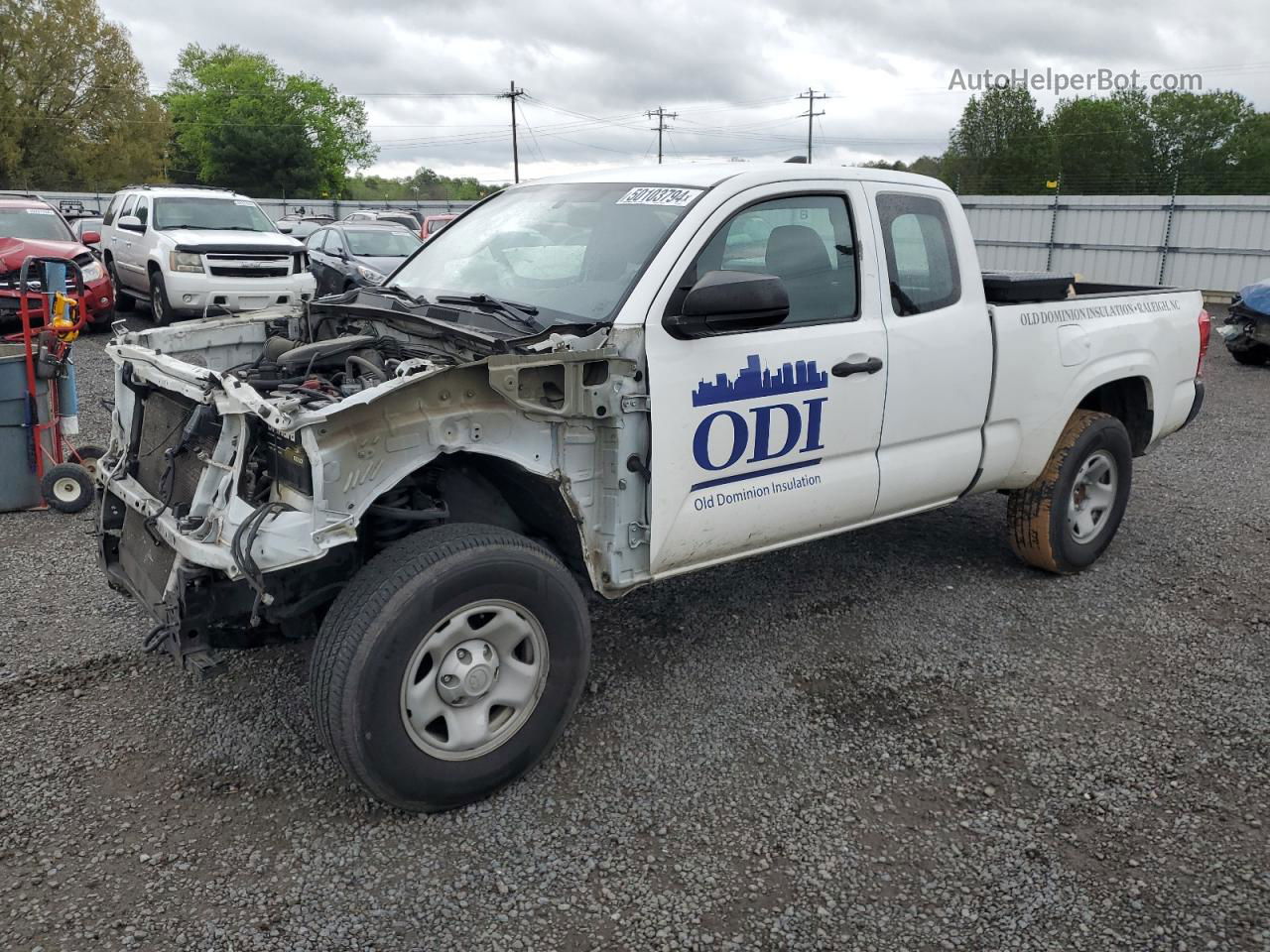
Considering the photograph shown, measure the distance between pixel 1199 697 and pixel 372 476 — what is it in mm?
3360

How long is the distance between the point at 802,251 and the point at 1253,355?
1174 centimetres

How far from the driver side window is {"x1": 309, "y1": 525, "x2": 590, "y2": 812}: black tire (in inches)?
53.6

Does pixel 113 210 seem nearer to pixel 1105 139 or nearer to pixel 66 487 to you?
pixel 66 487

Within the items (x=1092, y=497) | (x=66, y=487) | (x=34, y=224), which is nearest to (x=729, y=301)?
(x=1092, y=497)

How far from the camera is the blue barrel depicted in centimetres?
571

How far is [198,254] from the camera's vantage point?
12.1 metres

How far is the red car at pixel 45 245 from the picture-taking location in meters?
11.1

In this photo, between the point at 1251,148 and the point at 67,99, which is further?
the point at 1251,148

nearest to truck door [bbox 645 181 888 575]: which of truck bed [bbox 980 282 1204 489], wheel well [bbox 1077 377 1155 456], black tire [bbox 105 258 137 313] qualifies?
truck bed [bbox 980 282 1204 489]

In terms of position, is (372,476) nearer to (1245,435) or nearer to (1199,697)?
(1199,697)

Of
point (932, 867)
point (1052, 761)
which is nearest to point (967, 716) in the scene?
point (1052, 761)

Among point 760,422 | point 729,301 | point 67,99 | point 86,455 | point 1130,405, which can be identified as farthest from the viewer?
point 67,99

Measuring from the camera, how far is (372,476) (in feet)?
9.77

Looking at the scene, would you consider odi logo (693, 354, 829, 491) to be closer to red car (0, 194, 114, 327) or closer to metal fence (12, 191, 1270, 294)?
red car (0, 194, 114, 327)
